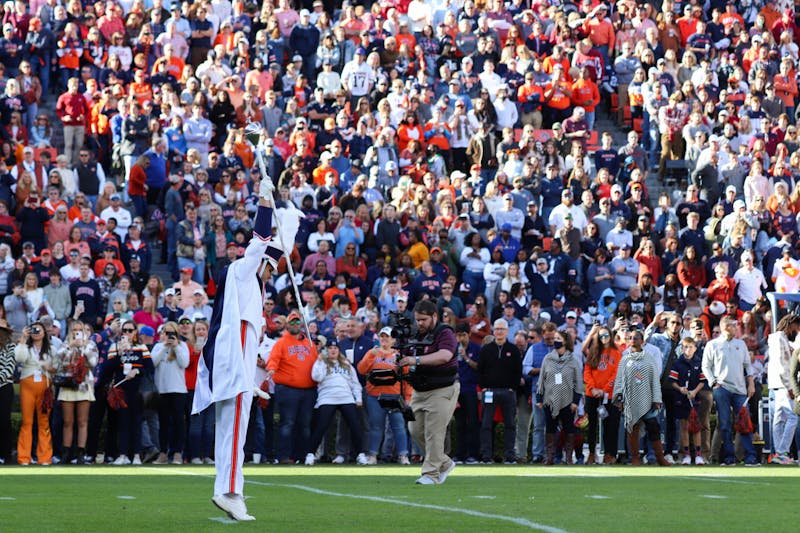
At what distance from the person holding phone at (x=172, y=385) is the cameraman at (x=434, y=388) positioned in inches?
257

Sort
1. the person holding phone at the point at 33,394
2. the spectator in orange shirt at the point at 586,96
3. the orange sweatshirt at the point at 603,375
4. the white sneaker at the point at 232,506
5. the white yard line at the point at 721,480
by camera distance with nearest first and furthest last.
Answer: the white sneaker at the point at 232,506, the white yard line at the point at 721,480, the person holding phone at the point at 33,394, the orange sweatshirt at the point at 603,375, the spectator in orange shirt at the point at 586,96

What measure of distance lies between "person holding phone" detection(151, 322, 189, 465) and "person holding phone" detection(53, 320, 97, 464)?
901 mm

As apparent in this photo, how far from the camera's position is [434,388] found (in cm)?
1530

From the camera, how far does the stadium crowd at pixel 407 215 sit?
2133 centimetres

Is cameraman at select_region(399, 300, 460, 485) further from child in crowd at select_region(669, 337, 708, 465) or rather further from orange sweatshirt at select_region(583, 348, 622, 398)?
child in crowd at select_region(669, 337, 708, 465)

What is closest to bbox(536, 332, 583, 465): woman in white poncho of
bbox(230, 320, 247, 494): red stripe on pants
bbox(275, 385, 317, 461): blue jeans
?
bbox(275, 385, 317, 461): blue jeans

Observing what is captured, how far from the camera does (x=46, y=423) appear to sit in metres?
20.7

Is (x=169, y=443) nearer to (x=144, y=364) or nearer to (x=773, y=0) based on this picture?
(x=144, y=364)

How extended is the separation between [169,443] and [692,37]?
16367mm

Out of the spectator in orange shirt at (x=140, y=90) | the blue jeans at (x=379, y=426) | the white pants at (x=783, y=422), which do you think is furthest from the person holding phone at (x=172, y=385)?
the white pants at (x=783, y=422)

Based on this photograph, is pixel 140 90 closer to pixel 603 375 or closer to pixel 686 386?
pixel 603 375

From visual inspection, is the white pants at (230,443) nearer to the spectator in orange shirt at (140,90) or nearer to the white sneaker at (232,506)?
the white sneaker at (232,506)

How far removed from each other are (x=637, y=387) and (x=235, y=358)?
35.5 ft

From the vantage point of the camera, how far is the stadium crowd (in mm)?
21328
